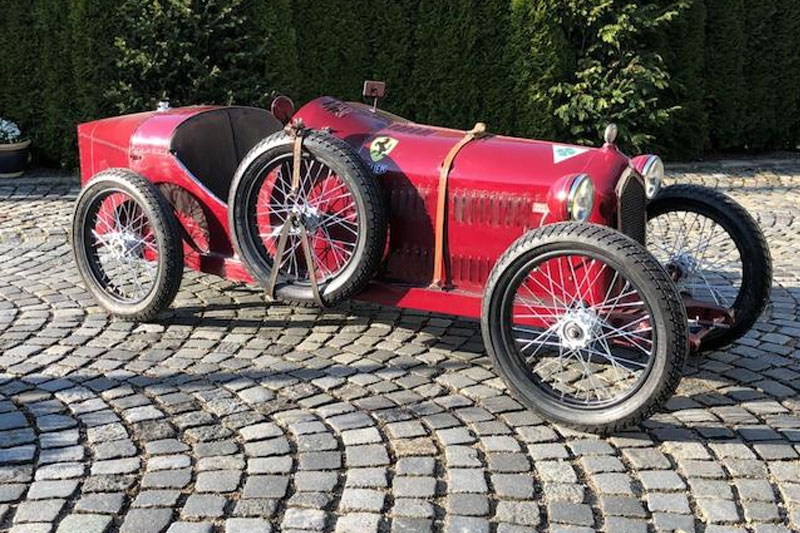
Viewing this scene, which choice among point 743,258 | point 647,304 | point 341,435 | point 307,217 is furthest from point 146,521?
point 743,258

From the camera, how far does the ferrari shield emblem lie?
4.68m

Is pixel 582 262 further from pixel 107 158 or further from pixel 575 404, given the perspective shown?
pixel 107 158

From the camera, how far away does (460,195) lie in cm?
446

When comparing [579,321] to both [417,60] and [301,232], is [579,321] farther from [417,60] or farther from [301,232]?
[417,60]

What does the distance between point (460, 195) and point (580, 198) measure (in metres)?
0.64

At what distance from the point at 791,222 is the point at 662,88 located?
2203 mm

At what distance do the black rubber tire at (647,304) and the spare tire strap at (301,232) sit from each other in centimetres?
103

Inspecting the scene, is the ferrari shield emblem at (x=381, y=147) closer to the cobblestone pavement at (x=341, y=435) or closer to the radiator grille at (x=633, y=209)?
the cobblestone pavement at (x=341, y=435)

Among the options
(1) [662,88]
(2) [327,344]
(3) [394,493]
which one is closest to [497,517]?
(3) [394,493]

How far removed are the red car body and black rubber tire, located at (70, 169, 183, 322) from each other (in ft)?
0.88

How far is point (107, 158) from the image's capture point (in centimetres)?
561

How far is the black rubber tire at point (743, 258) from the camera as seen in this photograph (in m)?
4.60

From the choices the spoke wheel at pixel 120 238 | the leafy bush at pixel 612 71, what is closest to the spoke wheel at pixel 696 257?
the spoke wheel at pixel 120 238

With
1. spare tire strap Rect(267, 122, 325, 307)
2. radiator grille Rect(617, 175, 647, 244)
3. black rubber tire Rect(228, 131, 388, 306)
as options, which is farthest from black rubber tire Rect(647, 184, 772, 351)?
spare tire strap Rect(267, 122, 325, 307)
